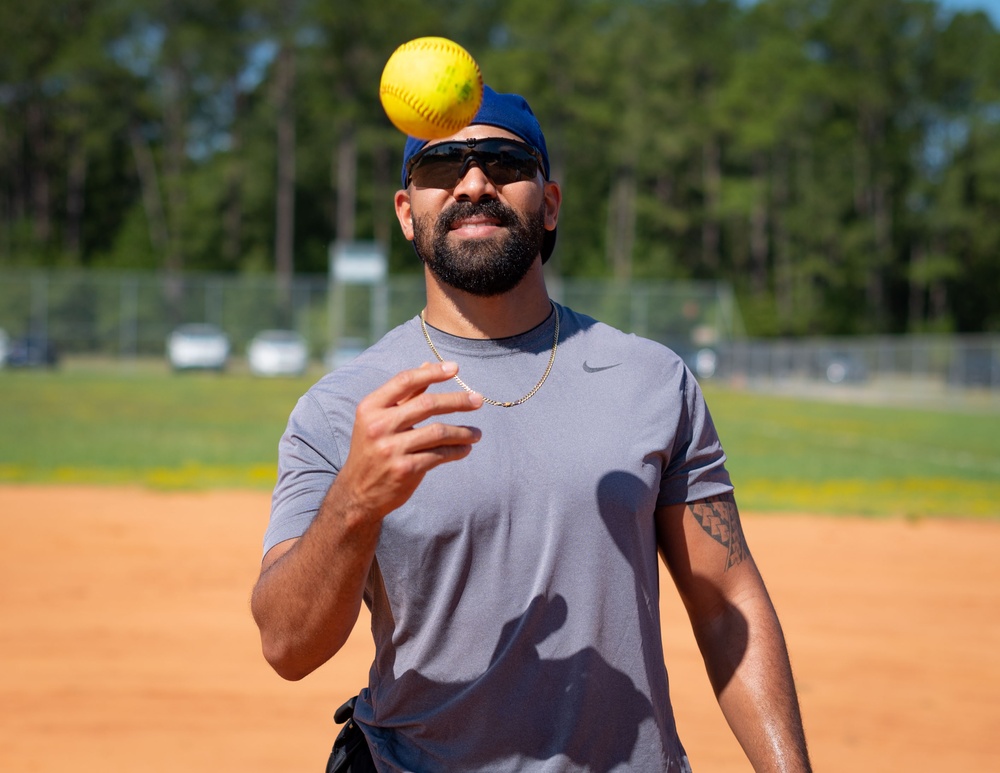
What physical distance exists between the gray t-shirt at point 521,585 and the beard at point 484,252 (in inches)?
9.6

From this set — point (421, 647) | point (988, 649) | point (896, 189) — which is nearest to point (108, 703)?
point (421, 647)

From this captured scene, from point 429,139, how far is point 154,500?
10.9 meters

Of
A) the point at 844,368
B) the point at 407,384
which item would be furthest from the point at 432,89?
the point at 844,368

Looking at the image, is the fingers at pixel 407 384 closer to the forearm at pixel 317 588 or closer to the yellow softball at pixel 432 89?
the forearm at pixel 317 588

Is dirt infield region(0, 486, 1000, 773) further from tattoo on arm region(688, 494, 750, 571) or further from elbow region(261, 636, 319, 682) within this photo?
elbow region(261, 636, 319, 682)

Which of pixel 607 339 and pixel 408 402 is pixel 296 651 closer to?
pixel 408 402

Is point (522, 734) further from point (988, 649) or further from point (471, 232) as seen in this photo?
point (988, 649)

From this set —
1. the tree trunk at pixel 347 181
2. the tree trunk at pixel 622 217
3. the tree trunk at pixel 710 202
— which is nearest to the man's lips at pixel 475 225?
the tree trunk at pixel 347 181

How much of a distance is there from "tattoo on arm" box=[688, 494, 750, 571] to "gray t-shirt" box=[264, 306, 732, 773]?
19cm

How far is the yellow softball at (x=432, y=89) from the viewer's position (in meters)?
2.56

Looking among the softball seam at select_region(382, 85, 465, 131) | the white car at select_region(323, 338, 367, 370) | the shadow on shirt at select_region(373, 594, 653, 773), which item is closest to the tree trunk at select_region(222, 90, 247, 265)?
the white car at select_region(323, 338, 367, 370)

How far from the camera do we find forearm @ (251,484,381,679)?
205 centimetres

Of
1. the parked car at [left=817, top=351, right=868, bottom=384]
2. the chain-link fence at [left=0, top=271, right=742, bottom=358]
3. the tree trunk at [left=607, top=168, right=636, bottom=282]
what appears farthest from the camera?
the tree trunk at [left=607, top=168, right=636, bottom=282]

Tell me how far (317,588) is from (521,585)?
0.41m
